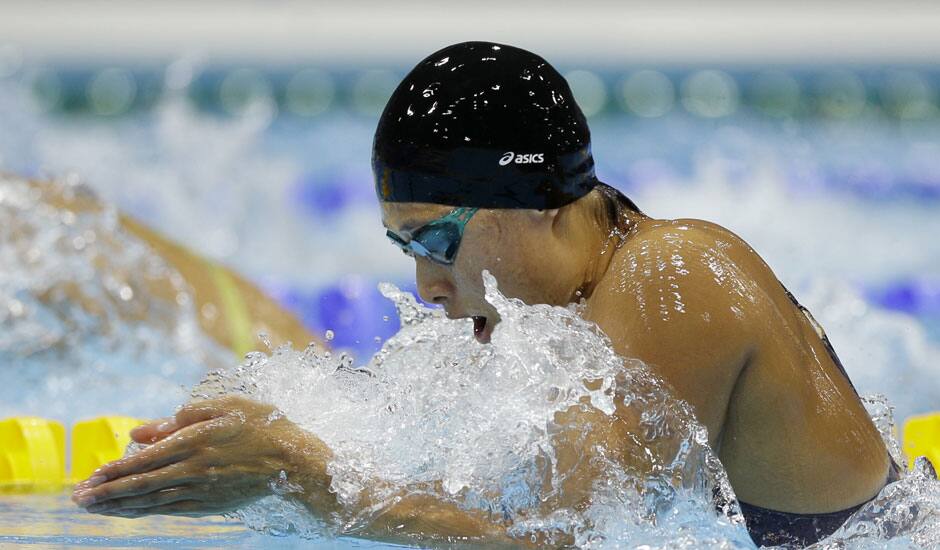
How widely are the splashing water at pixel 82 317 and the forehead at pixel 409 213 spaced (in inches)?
90.7

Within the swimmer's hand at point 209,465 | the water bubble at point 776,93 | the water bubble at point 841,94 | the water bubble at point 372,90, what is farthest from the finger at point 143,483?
the water bubble at point 841,94

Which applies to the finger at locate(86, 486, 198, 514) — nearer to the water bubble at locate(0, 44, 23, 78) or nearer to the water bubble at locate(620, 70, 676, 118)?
the water bubble at locate(0, 44, 23, 78)

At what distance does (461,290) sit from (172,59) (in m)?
10.3

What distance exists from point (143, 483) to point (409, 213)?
515mm

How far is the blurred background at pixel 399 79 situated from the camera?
695 centimetres

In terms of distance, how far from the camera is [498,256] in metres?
1.67

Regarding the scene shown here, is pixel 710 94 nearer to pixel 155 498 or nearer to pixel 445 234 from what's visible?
pixel 445 234

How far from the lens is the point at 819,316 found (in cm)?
515

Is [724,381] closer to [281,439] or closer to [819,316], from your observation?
[281,439]

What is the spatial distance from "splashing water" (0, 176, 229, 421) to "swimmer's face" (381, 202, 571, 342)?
7.64 ft

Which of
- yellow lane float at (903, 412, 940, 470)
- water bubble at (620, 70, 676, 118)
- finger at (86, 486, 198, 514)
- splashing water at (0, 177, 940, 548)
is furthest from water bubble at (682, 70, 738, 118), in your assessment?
finger at (86, 486, 198, 514)

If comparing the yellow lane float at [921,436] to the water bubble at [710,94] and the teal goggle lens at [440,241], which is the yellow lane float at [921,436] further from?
the water bubble at [710,94]

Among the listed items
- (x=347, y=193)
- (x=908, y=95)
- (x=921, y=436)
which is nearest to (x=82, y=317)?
(x=921, y=436)

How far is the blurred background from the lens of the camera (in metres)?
6.95
